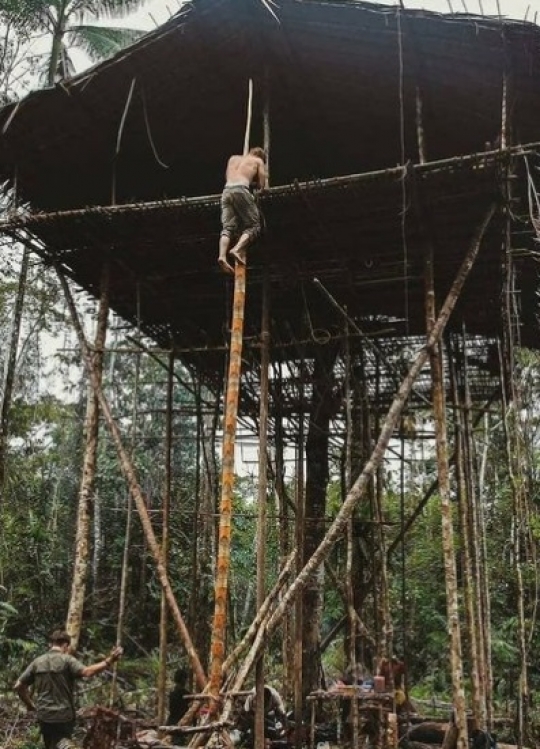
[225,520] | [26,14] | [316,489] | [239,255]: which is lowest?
[225,520]

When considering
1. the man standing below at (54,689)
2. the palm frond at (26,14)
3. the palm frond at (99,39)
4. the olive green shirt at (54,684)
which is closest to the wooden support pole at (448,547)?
the man standing below at (54,689)

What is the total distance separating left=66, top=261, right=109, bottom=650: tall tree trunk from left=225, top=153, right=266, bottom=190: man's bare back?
2.63 m

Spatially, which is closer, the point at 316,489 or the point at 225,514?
the point at 225,514

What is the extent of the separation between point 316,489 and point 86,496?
553 cm

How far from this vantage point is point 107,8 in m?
17.1

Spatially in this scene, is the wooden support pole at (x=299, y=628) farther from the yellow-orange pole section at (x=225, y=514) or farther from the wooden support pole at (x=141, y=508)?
the yellow-orange pole section at (x=225, y=514)

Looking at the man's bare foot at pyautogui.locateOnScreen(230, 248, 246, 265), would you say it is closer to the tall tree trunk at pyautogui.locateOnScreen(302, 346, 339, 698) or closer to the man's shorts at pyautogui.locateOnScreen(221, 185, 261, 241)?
the man's shorts at pyautogui.locateOnScreen(221, 185, 261, 241)

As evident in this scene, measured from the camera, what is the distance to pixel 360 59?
8.12 metres

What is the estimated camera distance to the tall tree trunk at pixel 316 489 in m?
11.9

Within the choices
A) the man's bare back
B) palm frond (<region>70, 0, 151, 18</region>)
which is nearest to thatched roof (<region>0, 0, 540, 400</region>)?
the man's bare back

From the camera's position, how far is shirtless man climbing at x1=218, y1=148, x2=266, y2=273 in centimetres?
724

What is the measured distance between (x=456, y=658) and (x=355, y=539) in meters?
6.11

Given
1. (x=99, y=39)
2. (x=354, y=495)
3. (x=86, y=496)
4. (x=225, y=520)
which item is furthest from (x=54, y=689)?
(x=99, y=39)

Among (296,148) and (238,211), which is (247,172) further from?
(296,148)
